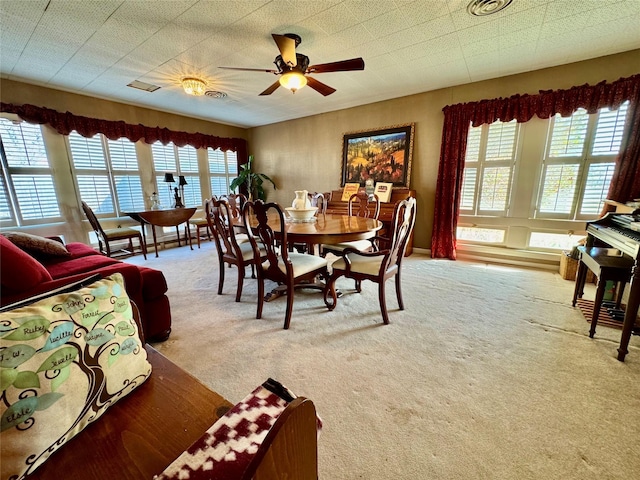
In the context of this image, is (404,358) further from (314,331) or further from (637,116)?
(637,116)

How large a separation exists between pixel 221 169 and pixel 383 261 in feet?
16.2

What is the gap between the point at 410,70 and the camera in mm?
3090

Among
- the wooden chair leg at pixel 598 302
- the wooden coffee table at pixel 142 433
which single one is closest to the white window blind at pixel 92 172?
the wooden coffee table at pixel 142 433

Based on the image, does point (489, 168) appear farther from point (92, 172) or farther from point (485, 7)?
point (92, 172)

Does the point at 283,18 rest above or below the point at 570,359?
above

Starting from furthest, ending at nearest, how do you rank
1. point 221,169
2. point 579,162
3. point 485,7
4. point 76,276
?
point 221,169 → point 579,162 → point 485,7 → point 76,276

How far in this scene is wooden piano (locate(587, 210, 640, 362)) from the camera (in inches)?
62.0

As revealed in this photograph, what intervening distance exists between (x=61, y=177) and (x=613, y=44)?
6838 millimetres

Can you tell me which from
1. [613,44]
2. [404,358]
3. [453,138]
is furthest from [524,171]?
[404,358]

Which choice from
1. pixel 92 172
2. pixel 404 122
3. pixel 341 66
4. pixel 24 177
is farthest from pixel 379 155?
pixel 24 177

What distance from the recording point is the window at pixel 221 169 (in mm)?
5637

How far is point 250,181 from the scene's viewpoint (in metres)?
5.84

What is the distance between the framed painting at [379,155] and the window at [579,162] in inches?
67.8

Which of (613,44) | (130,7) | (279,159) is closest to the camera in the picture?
(130,7)
